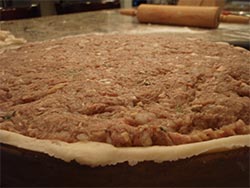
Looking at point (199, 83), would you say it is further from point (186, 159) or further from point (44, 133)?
point (44, 133)

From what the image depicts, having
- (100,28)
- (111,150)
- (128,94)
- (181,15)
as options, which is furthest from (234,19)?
(111,150)

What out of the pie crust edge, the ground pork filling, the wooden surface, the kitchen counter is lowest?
the kitchen counter

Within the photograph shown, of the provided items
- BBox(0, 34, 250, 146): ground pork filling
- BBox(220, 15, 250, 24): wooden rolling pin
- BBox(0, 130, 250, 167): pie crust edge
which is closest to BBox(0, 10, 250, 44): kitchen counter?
BBox(220, 15, 250, 24): wooden rolling pin

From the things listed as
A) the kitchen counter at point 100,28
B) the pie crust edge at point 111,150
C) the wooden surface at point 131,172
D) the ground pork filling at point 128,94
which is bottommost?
the kitchen counter at point 100,28

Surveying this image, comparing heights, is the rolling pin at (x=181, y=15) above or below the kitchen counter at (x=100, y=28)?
above

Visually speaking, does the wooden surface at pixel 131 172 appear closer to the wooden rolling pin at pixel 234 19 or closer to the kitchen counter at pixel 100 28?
the kitchen counter at pixel 100 28

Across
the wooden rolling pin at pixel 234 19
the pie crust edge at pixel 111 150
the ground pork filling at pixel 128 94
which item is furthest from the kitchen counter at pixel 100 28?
the pie crust edge at pixel 111 150

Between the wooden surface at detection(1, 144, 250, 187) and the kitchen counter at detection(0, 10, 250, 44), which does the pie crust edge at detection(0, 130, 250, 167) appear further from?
the kitchen counter at detection(0, 10, 250, 44)
